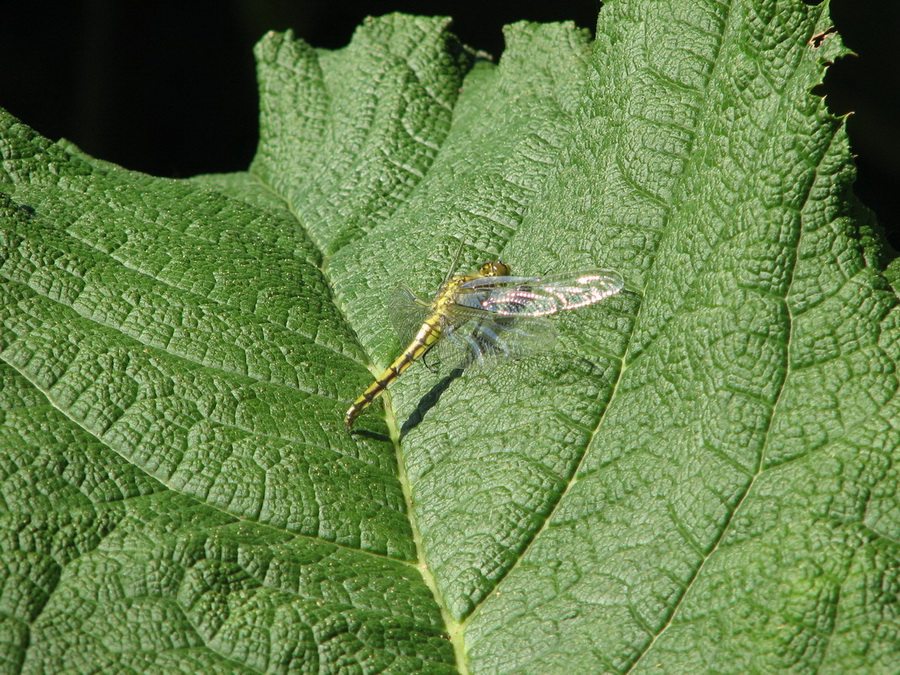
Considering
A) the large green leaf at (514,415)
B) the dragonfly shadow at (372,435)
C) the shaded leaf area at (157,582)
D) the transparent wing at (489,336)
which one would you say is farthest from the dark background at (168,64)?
the shaded leaf area at (157,582)

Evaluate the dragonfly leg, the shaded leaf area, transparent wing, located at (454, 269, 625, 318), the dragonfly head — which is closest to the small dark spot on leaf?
transparent wing, located at (454, 269, 625, 318)

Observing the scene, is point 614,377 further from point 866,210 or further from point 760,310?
point 866,210

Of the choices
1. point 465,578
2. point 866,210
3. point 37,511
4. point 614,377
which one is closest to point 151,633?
point 37,511

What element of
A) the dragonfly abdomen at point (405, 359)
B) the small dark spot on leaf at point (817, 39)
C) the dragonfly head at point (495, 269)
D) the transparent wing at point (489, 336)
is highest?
the small dark spot on leaf at point (817, 39)

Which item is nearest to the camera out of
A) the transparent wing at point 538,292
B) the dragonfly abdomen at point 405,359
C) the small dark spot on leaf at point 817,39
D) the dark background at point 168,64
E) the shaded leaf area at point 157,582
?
the shaded leaf area at point 157,582

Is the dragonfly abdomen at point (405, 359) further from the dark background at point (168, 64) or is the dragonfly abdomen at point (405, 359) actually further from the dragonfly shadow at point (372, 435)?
the dark background at point (168, 64)

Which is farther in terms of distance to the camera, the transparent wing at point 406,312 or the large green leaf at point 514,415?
the transparent wing at point 406,312
